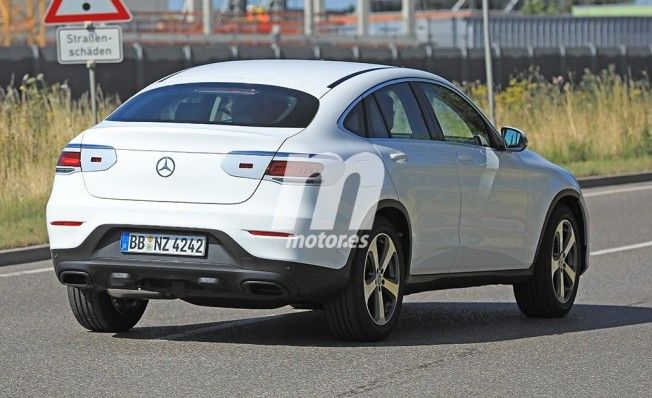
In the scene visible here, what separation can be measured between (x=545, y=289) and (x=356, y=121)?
6.68ft

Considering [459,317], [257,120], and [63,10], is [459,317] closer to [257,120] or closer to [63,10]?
[257,120]

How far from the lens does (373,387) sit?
25.2 feet

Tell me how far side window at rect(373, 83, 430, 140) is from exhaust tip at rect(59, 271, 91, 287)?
191 centimetres

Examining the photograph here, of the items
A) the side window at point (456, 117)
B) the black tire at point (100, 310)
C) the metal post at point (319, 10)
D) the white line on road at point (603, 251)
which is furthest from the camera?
the metal post at point (319, 10)

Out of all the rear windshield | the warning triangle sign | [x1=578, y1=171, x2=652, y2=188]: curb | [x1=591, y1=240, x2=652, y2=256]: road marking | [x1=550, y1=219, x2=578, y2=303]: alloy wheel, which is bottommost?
[x1=578, y1=171, x2=652, y2=188]: curb

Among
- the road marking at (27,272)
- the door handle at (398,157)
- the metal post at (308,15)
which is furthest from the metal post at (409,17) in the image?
the door handle at (398,157)

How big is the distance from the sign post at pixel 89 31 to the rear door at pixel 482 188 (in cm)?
729

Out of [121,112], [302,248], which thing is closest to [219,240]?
[302,248]

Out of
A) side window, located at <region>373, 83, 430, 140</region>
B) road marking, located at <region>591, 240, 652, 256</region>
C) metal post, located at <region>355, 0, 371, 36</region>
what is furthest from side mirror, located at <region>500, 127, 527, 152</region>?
metal post, located at <region>355, 0, 371, 36</region>

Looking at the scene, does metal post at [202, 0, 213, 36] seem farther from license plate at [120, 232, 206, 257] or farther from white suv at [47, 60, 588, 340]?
license plate at [120, 232, 206, 257]

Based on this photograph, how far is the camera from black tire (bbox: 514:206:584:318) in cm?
1057

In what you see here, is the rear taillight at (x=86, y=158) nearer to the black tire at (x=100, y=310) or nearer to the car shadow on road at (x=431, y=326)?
the black tire at (x=100, y=310)

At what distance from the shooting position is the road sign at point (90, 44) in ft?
56.1

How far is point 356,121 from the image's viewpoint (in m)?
9.28
